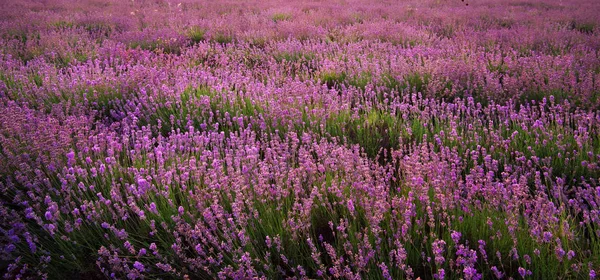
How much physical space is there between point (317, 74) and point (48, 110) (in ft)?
10.6

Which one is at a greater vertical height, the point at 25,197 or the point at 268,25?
the point at 268,25

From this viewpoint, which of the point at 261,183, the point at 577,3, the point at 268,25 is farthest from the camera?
the point at 577,3

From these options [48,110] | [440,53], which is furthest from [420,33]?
[48,110]

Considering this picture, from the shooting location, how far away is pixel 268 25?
958 centimetres

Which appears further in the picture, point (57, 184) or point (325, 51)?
point (325, 51)

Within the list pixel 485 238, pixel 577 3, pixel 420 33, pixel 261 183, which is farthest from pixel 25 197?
pixel 577 3

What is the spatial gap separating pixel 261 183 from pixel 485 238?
1.22m

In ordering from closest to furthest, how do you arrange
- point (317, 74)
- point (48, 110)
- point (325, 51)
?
1. point (48, 110)
2. point (317, 74)
3. point (325, 51)

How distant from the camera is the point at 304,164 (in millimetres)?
2469

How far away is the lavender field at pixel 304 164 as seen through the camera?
79.2 inches

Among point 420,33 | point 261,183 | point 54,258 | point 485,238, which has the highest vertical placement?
point 420,33

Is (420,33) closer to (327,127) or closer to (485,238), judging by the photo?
(327,127)

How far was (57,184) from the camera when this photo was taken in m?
2.59

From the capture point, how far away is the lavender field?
201 centimetres
